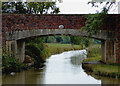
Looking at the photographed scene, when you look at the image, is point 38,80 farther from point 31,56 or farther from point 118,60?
point 31,56

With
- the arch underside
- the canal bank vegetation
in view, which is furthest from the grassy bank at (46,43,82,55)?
the canal bank vegetation

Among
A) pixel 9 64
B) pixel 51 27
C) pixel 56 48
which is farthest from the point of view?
pixel 56 48

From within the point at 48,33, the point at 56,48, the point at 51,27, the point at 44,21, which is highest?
the point at 44,21

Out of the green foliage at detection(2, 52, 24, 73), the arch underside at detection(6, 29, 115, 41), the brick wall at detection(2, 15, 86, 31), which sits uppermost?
the brick wall at detection(2, 15, 86, 31)

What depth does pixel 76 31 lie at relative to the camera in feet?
35.5

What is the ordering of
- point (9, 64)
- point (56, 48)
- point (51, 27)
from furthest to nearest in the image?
point (56, 48) → point (51, 27) → point (9, 64)

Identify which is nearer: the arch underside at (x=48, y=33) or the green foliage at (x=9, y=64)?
the green foliage at (x=9, y=64)

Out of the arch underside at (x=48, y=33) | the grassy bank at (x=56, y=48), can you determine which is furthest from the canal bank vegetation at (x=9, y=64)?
the grassy bank at (x=56, y=48)

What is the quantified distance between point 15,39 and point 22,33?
0.48 meters

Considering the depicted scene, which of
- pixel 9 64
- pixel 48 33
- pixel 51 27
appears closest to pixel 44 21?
pixel 51 27

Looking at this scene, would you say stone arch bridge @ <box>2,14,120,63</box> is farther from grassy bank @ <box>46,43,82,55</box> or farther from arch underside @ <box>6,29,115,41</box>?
grassy bank @ <box>46,43,82,55</box>

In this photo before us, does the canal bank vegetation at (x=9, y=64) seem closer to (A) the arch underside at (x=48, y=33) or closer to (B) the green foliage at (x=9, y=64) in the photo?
(B) the green foliage at (x=9, y=64)

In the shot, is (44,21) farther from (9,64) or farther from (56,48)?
(56,48)

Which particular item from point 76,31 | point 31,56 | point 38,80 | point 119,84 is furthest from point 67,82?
point 31,56
